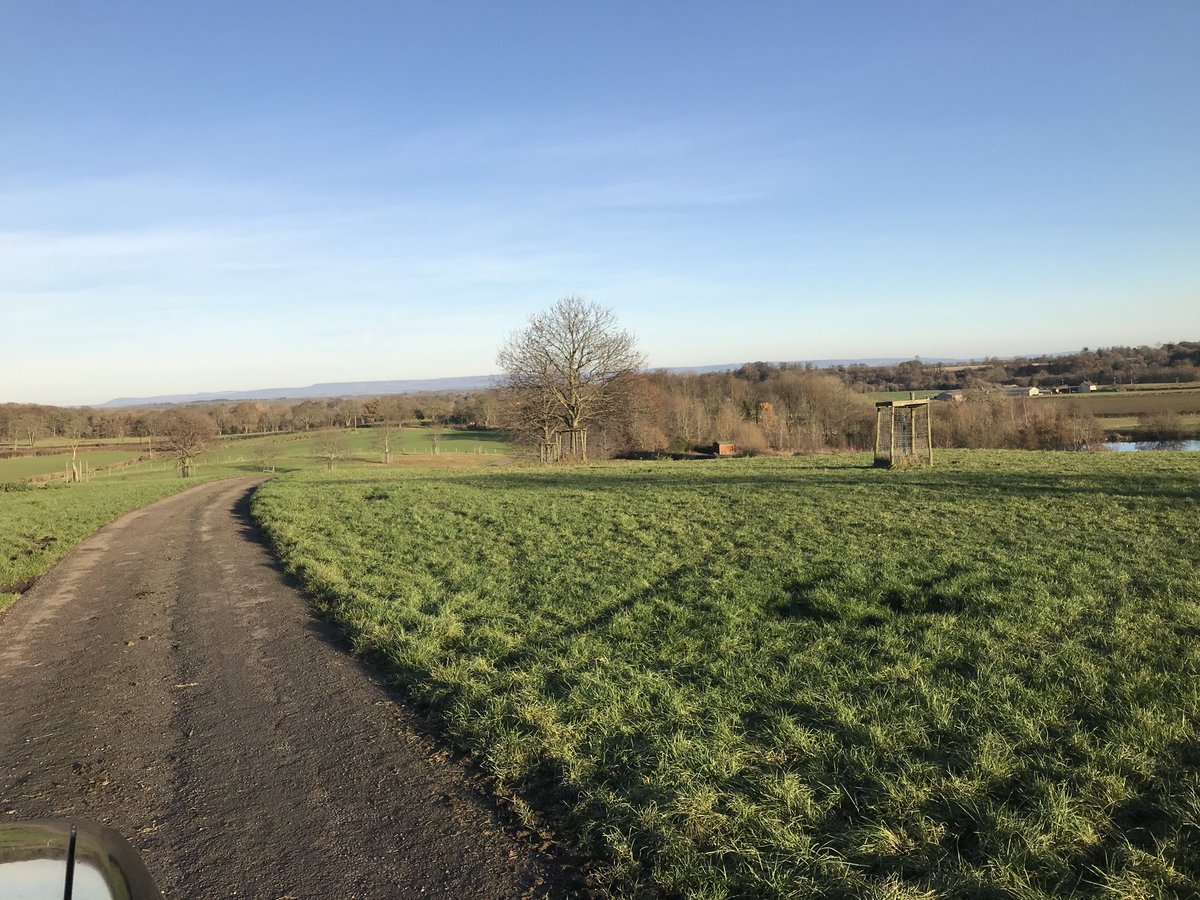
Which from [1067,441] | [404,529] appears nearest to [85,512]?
[404,529]

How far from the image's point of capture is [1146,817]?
10.7 feet

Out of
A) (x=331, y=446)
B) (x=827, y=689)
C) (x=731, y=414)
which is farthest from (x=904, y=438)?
(x=331, y=446)

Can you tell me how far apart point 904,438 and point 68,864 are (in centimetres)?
2385

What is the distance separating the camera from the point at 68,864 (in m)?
1.93

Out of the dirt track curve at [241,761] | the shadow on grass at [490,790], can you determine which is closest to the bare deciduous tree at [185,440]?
the dirt track curve at [241,761]

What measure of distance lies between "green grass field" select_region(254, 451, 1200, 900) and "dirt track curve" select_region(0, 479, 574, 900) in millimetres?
414

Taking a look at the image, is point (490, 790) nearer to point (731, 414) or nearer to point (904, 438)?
point (904, 438)

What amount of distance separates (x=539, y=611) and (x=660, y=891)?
4211 millimetres

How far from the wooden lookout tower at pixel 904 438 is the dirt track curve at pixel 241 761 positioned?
18.6 metres

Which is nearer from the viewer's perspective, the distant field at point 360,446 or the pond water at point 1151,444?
the pond water at point 1151,444

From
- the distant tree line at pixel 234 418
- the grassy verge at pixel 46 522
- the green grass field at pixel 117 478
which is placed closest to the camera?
the grassy verge at pixel 46 522

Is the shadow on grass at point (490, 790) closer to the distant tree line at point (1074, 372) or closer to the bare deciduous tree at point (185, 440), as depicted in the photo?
the bare deciduous tree at point (185, 440)

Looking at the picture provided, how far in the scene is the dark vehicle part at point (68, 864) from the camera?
1.83 m

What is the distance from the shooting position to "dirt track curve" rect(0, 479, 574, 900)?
10.7 feet
